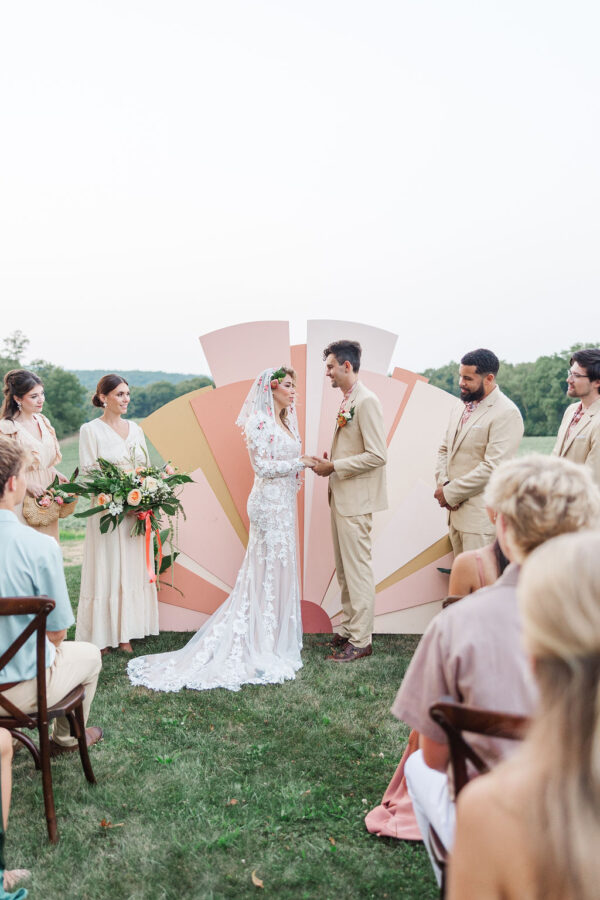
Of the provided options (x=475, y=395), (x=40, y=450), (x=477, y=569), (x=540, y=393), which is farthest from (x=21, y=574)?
(x=540, y=393)

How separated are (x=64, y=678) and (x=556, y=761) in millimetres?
2477

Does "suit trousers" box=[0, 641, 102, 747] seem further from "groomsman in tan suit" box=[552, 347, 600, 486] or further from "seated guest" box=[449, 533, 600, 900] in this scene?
"groomsman in tan suit" box=[552, 347, 600, 486]

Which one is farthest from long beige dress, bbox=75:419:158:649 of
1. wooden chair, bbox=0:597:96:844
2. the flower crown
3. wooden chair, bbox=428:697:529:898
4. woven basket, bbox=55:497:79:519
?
wooden chair, bbox=428:697:529:898

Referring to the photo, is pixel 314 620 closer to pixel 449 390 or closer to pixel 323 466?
pixel 323 466

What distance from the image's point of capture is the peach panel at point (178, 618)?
209 inches

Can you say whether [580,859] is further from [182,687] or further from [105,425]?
[105,425]

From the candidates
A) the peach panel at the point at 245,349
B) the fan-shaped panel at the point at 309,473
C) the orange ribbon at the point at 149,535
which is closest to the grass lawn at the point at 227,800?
the orange ribbon at the point at 149,535

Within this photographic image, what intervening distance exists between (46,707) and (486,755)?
5.89 ft

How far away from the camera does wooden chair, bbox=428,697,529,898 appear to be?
1.44 meters

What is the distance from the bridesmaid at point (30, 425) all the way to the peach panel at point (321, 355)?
6.90 ft

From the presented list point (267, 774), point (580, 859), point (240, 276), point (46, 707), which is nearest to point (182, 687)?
point (267, 774)

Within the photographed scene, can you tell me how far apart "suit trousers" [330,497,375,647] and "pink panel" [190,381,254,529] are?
3.40 feet

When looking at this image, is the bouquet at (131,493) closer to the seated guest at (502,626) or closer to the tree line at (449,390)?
the tree line at (449,390)

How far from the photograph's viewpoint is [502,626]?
61.7 inches
